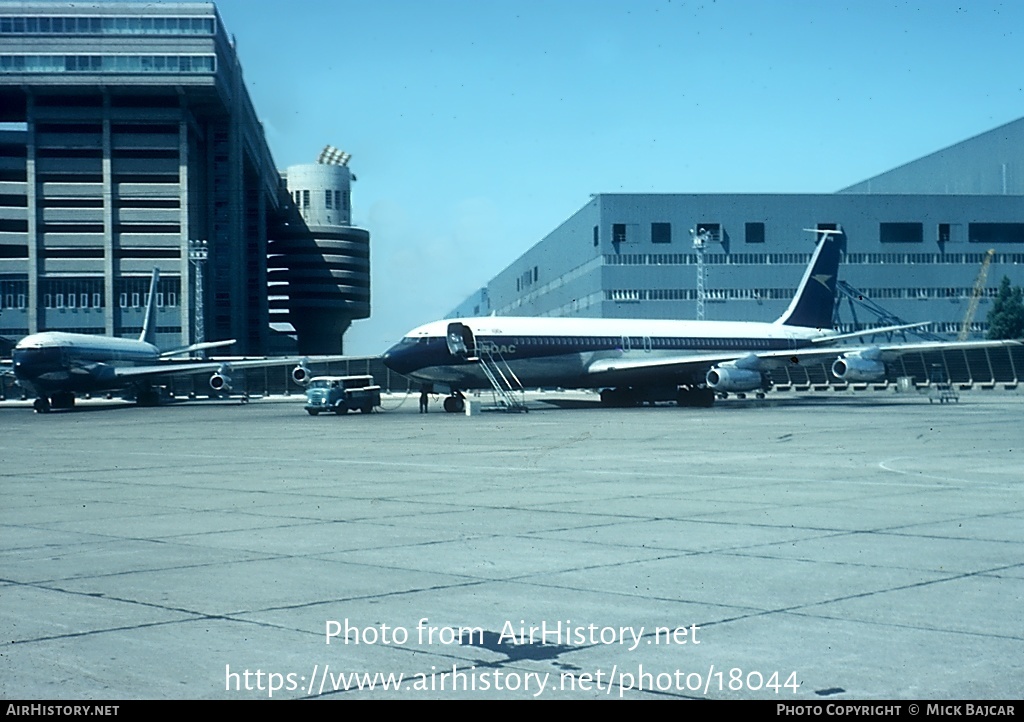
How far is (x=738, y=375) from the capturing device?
54469 millimetres

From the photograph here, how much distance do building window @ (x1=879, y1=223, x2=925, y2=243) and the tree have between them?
34.1 feet

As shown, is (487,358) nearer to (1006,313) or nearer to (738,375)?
(738,375)

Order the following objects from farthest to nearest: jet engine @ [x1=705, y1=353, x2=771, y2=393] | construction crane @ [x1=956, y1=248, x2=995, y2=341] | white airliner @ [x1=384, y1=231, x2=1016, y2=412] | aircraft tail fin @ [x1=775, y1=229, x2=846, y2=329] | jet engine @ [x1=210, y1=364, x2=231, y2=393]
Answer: construction crane @ [x1=956, y1=248, x2=995, y2=341], aircraft tail fin @ [x1=775, y1=229, x2=846, y2=329], jet engine @ [x1=210, y1=364, x2=231, y2=393], jet engine @ [x1=705, y1=353, x2=771, y2=393], white airliner @ [x1=384, y1=231, x2=1016, y2=412]

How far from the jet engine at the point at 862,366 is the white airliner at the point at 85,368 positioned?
28.9 m

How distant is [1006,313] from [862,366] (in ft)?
264

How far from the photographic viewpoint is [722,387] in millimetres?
54500

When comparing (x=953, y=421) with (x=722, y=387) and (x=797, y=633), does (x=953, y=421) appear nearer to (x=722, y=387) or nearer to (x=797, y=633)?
(x=722, y=387)

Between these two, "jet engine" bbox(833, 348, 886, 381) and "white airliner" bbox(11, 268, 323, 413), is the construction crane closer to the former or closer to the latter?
"jet engine" bbox(833, 348, 886, 381)

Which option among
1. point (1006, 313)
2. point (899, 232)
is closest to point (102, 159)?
point (899, 232)

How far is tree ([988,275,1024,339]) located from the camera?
416 feet

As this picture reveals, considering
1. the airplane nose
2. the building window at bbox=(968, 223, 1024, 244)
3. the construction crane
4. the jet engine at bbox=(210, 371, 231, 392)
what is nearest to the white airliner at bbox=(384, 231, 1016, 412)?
the airplane nose

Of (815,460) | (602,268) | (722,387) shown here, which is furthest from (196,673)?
(602,268)

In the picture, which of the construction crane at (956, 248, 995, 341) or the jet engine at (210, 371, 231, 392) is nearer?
the jet engine at (210, 371, 231, 392)

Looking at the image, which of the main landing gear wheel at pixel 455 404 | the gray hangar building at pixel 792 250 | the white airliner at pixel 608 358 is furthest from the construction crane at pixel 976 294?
the main landing gear wheel at pixel 455 404
